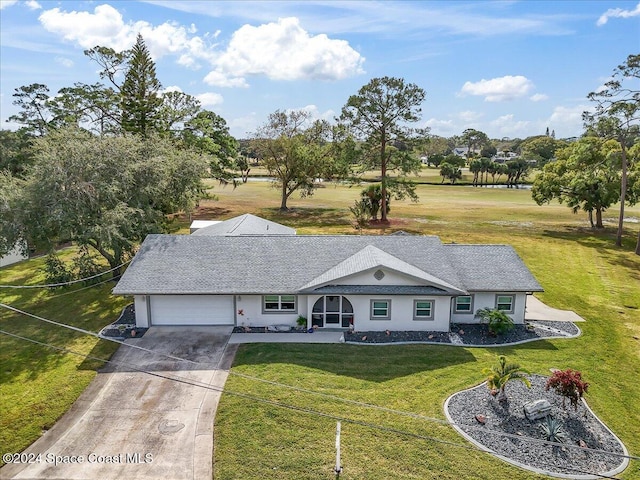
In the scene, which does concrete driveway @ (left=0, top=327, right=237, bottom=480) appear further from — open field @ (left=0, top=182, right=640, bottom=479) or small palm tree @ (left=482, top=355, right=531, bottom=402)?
small palm tree @ (left=482, top=355, right=531, bottom=402)

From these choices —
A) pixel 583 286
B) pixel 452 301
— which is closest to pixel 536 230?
pixel 583 286

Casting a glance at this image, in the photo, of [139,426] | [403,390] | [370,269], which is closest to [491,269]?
[370,269]

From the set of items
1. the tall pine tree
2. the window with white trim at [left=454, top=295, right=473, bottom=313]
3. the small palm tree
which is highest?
the tall pine tree

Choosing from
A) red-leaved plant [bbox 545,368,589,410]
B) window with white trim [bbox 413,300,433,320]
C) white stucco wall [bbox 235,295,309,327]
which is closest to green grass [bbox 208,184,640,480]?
red-leaved plant [bbox 545,368,589,410]

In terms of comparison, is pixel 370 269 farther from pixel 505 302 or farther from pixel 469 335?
pixel 505 302

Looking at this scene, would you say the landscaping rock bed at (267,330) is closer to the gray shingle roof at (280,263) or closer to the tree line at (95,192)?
the gray shingle roof at (280,263)
